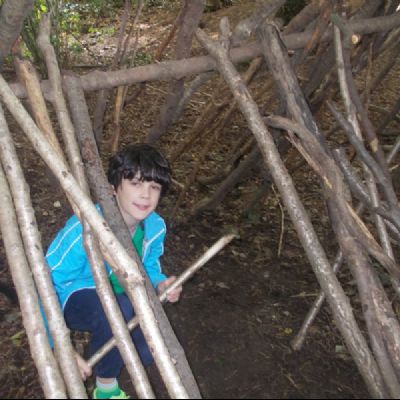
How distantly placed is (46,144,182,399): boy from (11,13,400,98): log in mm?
259

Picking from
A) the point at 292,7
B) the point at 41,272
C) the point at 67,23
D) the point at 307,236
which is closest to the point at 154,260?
the point at 307,236

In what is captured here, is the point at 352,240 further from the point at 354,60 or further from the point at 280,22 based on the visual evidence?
the point at 354,60

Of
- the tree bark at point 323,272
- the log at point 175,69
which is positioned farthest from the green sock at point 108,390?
the log at point 175,69

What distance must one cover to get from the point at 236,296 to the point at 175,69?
1353 millimetres

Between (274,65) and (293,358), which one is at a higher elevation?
(274,65)

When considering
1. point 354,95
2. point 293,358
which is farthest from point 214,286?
point 354,95

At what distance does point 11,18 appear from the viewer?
159 centimetres

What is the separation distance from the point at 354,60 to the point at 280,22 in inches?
21.3

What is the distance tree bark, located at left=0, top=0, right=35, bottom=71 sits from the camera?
5.18 feet

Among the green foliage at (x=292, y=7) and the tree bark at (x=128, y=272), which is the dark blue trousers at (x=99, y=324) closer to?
the tree bark at (x=128, y=272)

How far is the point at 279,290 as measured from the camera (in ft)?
9.09

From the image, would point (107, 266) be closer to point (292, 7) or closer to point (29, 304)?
point (29, 304)

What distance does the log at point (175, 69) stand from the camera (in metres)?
1.74

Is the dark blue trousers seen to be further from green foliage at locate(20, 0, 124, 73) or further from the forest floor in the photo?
green foliage at locate(20, 0, 124, 73)
